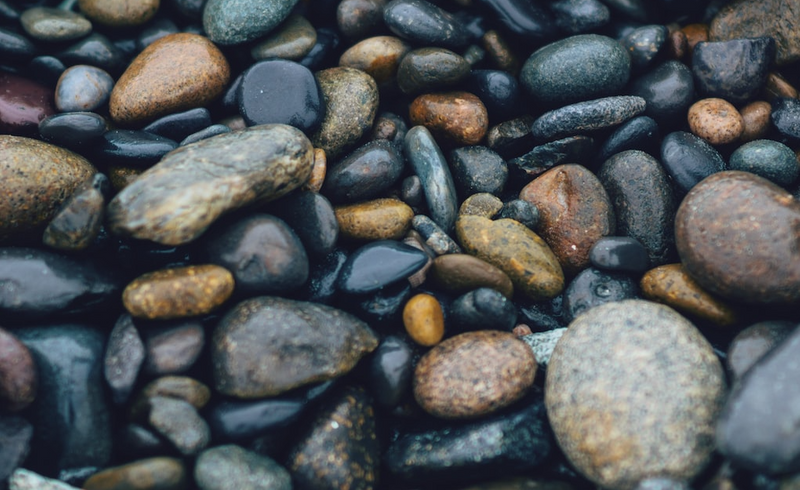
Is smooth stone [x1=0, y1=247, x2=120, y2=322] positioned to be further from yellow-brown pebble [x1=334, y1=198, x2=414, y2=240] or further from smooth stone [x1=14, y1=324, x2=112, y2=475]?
yellow-brown pebble [x1=334, y1=198, x2=414, y2=240]

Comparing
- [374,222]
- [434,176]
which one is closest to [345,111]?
[434,176]

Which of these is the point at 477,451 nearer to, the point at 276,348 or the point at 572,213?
the point at 276,348

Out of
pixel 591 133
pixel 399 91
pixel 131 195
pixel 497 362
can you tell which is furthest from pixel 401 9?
pixel 497 362

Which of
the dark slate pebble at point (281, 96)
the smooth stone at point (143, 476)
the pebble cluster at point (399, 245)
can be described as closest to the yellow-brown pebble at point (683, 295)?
the pebble cluster at point (399, 245)

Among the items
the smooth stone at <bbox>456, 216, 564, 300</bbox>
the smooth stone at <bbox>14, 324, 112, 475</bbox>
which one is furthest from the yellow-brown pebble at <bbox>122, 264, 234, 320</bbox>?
the smooth stone at <bbox>456, 216, 564, 300</bbox>

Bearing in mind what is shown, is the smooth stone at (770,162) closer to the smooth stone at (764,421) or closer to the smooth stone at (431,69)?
the smooth stone at (764,421)

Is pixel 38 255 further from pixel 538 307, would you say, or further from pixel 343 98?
pixel 538 307
